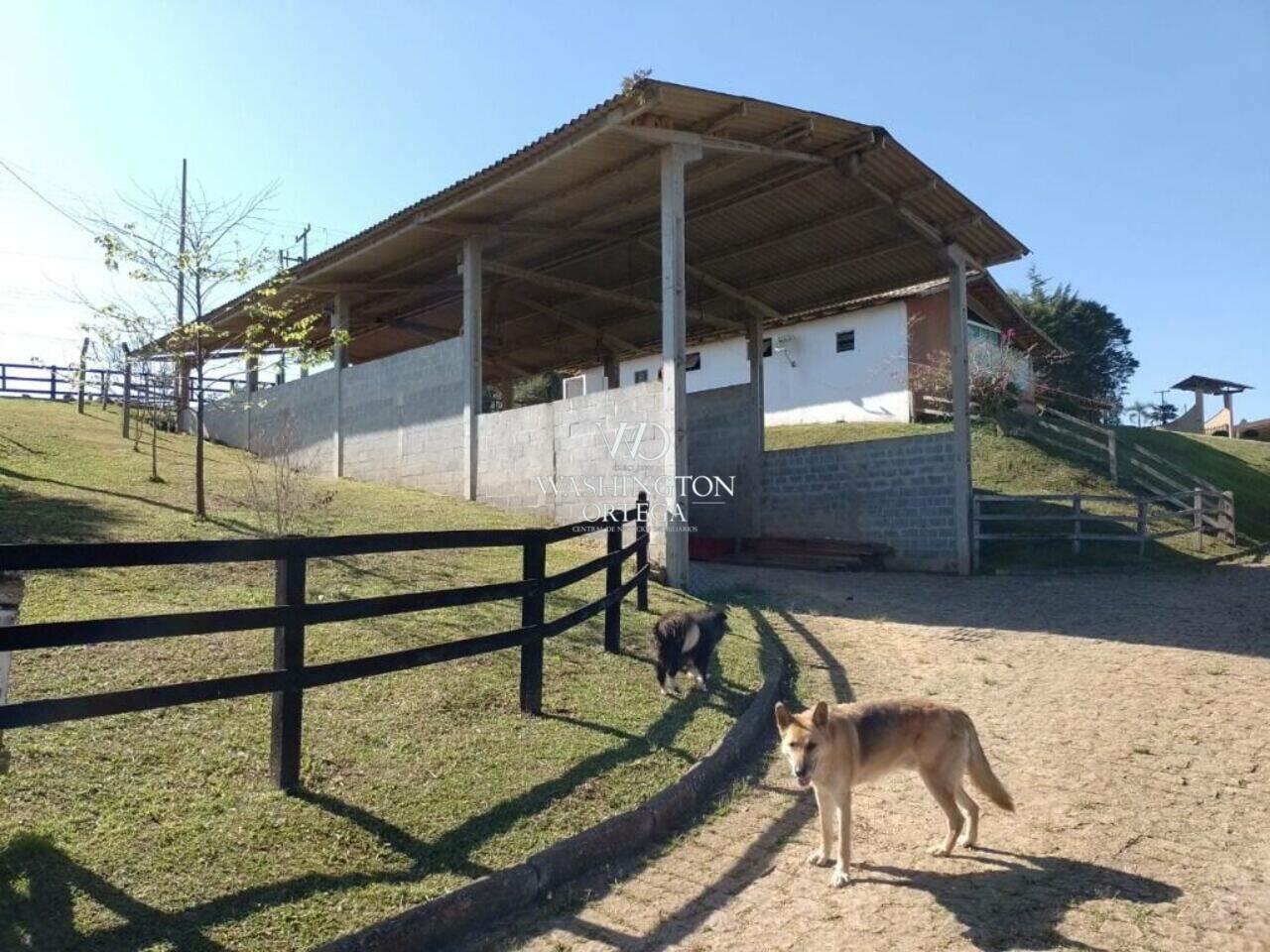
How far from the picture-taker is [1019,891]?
3760 mm

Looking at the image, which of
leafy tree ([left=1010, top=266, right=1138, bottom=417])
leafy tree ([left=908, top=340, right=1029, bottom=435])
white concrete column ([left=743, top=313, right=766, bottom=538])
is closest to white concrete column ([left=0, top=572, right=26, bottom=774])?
white concrete column ([left=743, top=313, right=766, bottom=538])

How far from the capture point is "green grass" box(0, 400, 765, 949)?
126 inches

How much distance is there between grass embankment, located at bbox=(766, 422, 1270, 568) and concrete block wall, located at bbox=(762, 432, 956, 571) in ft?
4.48

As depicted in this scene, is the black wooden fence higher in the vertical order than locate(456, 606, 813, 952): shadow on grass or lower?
higher

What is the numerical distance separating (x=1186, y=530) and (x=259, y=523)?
15806 millimetres

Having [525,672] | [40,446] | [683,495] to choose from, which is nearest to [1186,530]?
[683,495]

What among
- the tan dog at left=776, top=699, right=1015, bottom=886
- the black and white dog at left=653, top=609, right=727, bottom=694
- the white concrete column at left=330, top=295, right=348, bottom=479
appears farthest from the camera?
the white concrete column at left=330, top=295, right=348, bottom=479

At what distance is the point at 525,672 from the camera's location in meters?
5.57

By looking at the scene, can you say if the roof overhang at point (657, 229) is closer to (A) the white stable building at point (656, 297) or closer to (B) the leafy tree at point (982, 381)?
(A) the white stable building at point (656, 297)

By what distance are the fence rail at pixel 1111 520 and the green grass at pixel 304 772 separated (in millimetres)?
8853

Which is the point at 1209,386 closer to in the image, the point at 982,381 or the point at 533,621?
the point at 982,381

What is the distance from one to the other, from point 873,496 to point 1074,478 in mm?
7419

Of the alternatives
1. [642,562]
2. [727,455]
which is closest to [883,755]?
[642,562]

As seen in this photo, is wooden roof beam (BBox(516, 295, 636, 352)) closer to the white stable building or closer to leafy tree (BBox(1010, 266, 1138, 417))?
the white stable building
